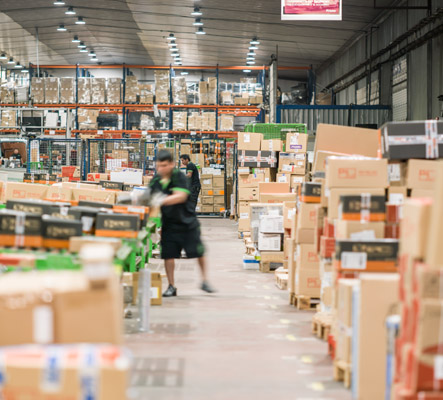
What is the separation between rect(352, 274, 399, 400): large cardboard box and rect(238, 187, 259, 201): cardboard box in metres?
11.1

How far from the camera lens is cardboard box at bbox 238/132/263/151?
48.3ft

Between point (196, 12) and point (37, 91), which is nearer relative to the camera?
point (196, 12)

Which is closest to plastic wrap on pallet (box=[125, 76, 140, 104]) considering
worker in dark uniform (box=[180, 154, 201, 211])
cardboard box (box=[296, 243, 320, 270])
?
worker in dark uniform (box=[180, 154, 201, 211])

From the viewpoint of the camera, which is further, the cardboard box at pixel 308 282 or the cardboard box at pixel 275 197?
the cardboard box at pixel 275 197

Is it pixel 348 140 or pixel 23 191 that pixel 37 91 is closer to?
pixel 23 191

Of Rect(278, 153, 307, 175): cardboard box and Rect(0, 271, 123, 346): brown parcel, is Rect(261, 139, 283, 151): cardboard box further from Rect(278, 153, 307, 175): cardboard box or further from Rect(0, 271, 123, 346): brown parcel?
Rect(0, 271, 123, 346): brown parcel

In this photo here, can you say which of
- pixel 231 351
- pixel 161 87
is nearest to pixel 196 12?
pixel 161 87

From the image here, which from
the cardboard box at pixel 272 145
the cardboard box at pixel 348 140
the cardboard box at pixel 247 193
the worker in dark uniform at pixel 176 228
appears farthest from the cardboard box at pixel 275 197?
the cardboard box at pixel 348 140

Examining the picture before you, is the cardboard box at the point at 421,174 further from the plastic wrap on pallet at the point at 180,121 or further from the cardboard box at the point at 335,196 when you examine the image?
the plastic wrap on pallet at the point at 180,121

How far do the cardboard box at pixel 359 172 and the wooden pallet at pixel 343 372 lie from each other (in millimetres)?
1700

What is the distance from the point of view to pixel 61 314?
8.80 feet

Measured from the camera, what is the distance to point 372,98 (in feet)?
72.0

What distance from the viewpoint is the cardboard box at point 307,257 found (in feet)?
25.8

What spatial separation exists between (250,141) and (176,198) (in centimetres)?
709
